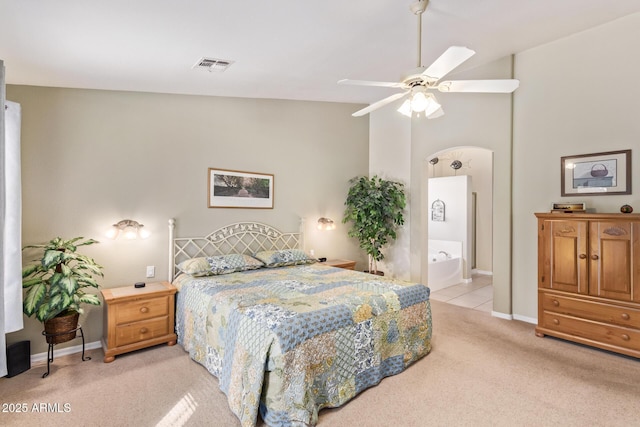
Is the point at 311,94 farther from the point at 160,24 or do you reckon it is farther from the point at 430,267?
the point at 430,267

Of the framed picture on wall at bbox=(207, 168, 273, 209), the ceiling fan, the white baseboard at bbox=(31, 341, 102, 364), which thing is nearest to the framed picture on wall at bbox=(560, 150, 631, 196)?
the ceiling fan

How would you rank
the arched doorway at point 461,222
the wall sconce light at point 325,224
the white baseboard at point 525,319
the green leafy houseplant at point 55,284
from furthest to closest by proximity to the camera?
the arched doorway at point 461,222, the wall sconce light at point 325,224, the white baseboard at point 525,319, the green leafy houseplant at point 55,284

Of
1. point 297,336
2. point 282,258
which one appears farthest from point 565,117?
point 297,336

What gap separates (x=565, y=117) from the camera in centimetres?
377

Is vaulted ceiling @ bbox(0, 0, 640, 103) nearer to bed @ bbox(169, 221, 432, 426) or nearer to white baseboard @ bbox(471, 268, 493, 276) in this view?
bed @ bbox(169, 221, 432, 426)

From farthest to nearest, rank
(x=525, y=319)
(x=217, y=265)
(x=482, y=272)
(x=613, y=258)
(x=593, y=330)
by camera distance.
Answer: (x=482, y=272), (x=525, y=319), (x=217, y=265), (x=593, y=330), (x=613, y=258)

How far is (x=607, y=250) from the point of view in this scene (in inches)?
125

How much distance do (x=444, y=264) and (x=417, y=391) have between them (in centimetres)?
384

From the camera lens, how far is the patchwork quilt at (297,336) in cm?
205

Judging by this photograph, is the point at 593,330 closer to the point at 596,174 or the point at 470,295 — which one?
the point at 596,174

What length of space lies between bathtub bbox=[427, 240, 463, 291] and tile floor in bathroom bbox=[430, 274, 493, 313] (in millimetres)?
134

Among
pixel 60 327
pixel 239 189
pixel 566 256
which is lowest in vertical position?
pixel 60 327

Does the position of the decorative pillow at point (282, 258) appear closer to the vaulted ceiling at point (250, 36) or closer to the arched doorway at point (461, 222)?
the vaulted ceiling at point (250, 36)

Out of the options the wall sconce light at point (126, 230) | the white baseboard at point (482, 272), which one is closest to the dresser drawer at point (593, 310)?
the white baseboard at point (482, 272)
